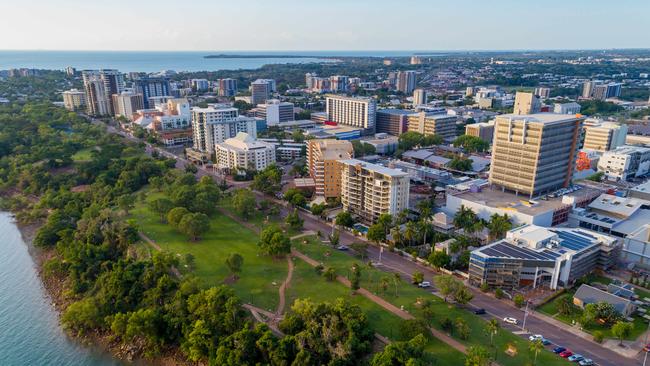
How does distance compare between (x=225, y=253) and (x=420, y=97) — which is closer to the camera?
(x=225, y=253)

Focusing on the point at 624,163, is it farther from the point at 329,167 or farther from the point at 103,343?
the point at 103,343

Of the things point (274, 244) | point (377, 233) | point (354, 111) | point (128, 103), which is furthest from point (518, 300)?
point (128, 103)

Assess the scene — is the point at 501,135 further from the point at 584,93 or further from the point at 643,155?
the point at 584,93

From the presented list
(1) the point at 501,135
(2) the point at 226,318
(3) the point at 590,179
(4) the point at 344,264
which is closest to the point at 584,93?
(3) the point at 590,179

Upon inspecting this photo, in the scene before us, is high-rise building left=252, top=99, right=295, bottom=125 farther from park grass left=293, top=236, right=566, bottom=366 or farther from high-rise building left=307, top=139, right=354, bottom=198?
park grass left=293, top=236, right=566, bottom=366

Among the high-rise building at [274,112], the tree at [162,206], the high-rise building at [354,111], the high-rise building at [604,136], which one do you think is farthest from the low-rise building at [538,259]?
the high-rise building at [274,112]

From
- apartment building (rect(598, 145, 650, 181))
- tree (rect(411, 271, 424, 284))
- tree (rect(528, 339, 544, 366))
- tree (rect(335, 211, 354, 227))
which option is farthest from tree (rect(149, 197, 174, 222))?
apartment building (rect(598, 145, 650, 181))
